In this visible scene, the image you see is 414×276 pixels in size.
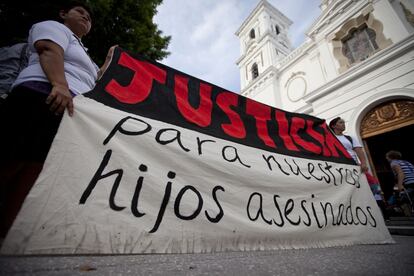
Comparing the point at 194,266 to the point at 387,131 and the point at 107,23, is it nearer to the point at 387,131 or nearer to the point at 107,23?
the point at 107,23

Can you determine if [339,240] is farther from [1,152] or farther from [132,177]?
[1,152]

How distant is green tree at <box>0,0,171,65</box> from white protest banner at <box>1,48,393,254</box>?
8.15ft

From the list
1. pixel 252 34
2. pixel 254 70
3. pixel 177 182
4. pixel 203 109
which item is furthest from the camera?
pixel 252 34

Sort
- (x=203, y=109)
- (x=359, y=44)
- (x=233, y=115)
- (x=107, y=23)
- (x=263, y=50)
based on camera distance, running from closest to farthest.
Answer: (x=203, y=109) < (x=233, y=115) < (x=107, y=23) < (x=359, y=44) < (x=263, y=50)

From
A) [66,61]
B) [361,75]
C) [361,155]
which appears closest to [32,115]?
[66,61]

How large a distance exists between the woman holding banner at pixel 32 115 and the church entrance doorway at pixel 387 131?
7706 millimetres

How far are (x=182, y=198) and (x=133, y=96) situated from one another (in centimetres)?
75

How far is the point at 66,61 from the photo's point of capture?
1188 millimetres

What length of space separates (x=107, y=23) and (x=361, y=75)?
25.4 feet

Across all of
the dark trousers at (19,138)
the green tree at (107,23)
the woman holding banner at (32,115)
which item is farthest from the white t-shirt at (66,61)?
the green tree at (107,23)

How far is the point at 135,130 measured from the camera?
1.17 meters

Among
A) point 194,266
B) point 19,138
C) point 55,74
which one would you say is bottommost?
point 194,266

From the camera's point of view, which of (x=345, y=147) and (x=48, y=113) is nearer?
(x=48, y=113)

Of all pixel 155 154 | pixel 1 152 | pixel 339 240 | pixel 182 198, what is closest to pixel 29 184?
pixel 1 152
